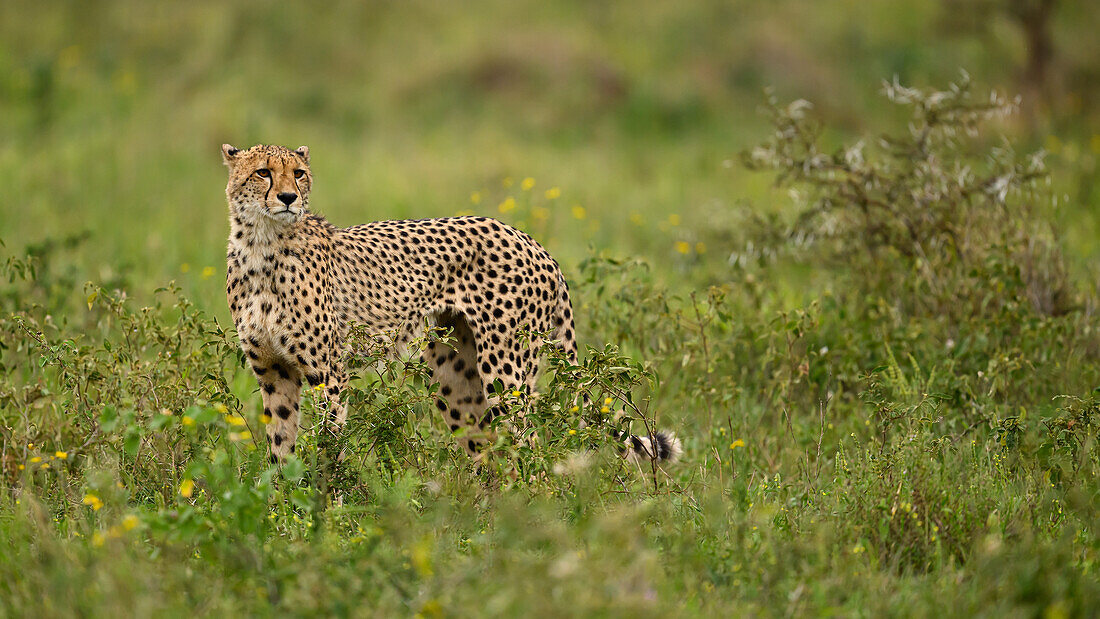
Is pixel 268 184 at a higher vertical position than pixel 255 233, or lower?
higher

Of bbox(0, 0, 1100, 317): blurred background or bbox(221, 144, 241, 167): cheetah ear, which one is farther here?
bbox(0, 0, 1100, 317): blurred background

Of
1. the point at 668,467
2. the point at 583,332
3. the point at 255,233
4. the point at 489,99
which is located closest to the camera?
the point at 255,233

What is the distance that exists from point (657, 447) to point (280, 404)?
1591 mm

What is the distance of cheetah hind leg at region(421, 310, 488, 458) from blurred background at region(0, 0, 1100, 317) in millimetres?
3165

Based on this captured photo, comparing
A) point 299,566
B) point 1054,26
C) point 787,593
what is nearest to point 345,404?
point 299,566

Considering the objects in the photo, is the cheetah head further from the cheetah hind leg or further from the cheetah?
the cheetah hind leg

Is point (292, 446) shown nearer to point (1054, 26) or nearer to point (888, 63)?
point (888, 63)

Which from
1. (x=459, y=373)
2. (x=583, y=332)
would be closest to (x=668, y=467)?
(x=459, y=373)

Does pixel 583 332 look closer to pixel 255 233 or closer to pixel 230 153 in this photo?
pixel 255 233

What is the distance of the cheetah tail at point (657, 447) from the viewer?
4227 mm

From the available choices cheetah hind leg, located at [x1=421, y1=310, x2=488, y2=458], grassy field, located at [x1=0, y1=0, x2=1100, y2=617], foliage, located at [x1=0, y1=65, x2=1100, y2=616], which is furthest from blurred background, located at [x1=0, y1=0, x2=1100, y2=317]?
cheetah hind leg, located at [x1=421, y1=310, x2=488, y2=458]

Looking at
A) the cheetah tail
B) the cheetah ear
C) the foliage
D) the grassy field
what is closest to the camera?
the foliage

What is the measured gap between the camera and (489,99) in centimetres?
1258

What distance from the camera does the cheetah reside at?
170 inches
